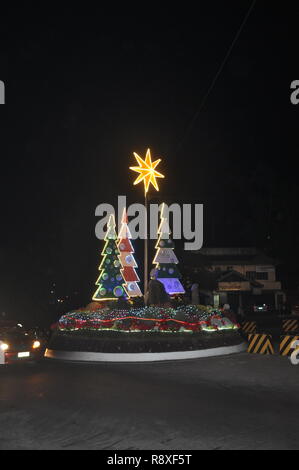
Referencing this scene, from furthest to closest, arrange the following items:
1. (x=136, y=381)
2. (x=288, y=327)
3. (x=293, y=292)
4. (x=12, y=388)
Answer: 1. (x=293, y=292)
2. (x=288, y=327)
3. (x=136, y=381)
4. (x=12, y=388)

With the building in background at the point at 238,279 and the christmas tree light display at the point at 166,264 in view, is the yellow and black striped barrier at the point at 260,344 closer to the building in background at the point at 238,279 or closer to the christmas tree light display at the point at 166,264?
the christmas tree light display at the point at 166,264

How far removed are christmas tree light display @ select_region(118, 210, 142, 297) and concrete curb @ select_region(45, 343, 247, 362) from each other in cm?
1626

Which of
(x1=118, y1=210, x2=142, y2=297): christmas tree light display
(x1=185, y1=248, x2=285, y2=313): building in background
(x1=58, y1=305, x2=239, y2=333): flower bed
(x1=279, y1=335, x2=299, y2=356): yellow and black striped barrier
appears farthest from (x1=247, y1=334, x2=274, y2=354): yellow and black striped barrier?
(x1=185, y1=248, x2=285, y2=313): building in background

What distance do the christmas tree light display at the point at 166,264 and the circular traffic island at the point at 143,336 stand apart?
13.2 metres

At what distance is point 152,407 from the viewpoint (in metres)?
10.9

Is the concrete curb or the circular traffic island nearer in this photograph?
the concrete curb

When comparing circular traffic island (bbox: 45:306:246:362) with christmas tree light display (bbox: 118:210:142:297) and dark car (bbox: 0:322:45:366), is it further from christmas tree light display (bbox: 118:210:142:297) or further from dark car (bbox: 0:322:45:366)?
christmas tree light display (bbox: 118:210:142:297)

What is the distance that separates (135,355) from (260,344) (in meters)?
5.03

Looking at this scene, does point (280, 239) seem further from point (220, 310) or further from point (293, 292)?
point (220, 310)

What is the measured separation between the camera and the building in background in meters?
58.9

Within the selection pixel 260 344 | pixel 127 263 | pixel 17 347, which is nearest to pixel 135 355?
pixel 17 347

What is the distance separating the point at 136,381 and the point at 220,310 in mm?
9687

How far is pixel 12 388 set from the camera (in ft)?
44.6
